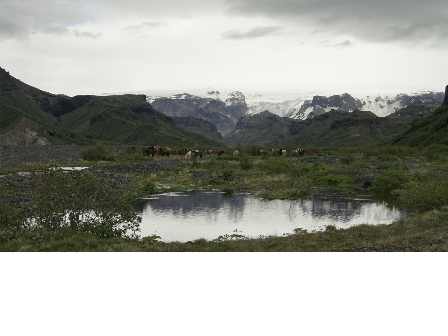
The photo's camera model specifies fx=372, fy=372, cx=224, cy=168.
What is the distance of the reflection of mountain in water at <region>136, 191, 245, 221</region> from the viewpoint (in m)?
28.3

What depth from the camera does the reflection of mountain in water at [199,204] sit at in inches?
1113

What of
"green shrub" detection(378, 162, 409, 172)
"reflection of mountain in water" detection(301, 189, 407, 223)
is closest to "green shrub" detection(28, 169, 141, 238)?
"reflection of mountain in water" detection(301, 189, 407, 223)

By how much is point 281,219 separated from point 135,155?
55.4m

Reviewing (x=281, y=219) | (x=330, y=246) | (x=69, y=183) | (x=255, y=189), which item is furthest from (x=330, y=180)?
(x=69, y=183)

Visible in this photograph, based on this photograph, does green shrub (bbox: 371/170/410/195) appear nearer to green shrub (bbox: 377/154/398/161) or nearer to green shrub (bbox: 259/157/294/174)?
green shrub (bbox: 259/157/294/174)

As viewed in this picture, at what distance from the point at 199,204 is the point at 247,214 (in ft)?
18.0

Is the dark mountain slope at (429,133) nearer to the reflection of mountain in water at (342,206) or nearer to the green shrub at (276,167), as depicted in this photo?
the green shrub at (276,167)

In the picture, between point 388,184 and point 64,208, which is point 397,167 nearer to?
point 388,184

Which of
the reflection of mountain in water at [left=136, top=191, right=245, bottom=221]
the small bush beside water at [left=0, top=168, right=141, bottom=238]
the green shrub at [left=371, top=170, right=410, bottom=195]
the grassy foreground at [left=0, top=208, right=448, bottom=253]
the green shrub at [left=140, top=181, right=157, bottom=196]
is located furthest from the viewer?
the green shrub at [left=371, top=170, right=410, bottom=195]

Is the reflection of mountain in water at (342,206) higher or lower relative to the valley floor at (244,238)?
lower

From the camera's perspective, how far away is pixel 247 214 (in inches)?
1094

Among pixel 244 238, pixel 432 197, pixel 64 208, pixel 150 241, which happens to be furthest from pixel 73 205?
pixel 432 197

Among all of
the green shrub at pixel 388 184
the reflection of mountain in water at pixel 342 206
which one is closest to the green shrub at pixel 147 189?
the reflection of mountain in water at pixel 342 206
